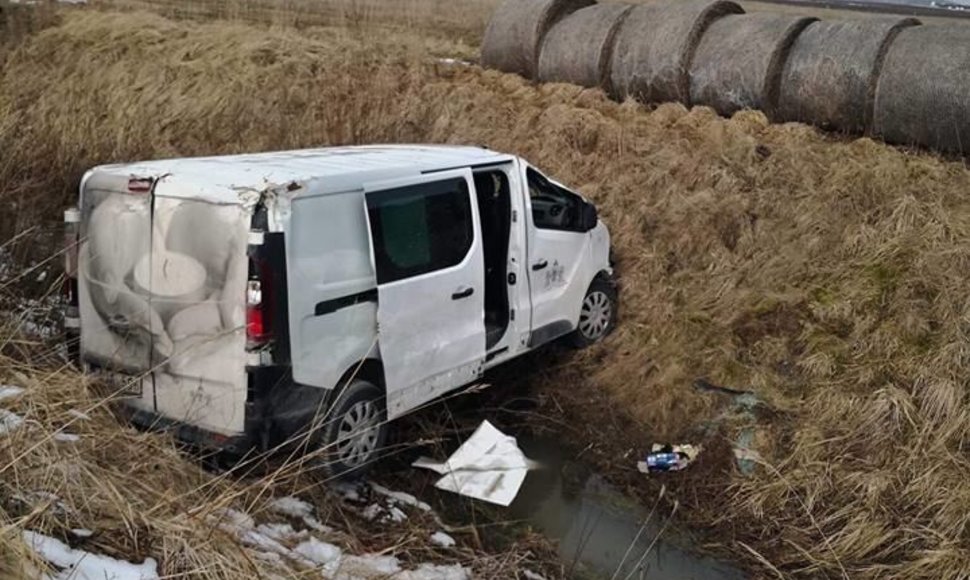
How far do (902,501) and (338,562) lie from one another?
3693mm

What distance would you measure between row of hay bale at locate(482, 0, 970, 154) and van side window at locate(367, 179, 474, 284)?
5.45 metres

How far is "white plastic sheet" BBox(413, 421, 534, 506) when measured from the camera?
247 inches

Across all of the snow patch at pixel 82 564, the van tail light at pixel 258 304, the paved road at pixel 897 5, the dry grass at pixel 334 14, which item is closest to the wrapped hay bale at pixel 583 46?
the dry grass at pixel 334 14

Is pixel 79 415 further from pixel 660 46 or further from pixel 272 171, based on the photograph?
pixel 660 46

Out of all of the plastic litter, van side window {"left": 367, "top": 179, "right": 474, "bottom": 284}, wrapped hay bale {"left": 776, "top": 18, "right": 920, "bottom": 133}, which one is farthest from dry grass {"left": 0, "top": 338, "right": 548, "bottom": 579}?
wrapped hay bale {"left": 776, "top": 18, "right": 920, "bottom": 133}

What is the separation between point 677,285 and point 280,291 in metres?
4.81

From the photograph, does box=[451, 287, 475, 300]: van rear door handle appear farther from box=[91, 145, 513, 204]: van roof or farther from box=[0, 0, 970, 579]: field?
box=[0, 0, 970, 579]: field

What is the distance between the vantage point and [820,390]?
710 cm

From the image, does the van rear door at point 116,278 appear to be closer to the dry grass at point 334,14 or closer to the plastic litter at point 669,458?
the plastic litter at point 669,458

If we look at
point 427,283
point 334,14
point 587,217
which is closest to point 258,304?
point 427,283

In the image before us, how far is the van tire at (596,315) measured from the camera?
836 cm

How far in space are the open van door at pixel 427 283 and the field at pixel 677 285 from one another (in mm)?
1125

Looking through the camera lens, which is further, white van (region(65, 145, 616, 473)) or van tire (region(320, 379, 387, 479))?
van tire (region(320, 379, 387, 479))

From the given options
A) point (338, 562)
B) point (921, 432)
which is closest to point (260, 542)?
point (338, 562)
